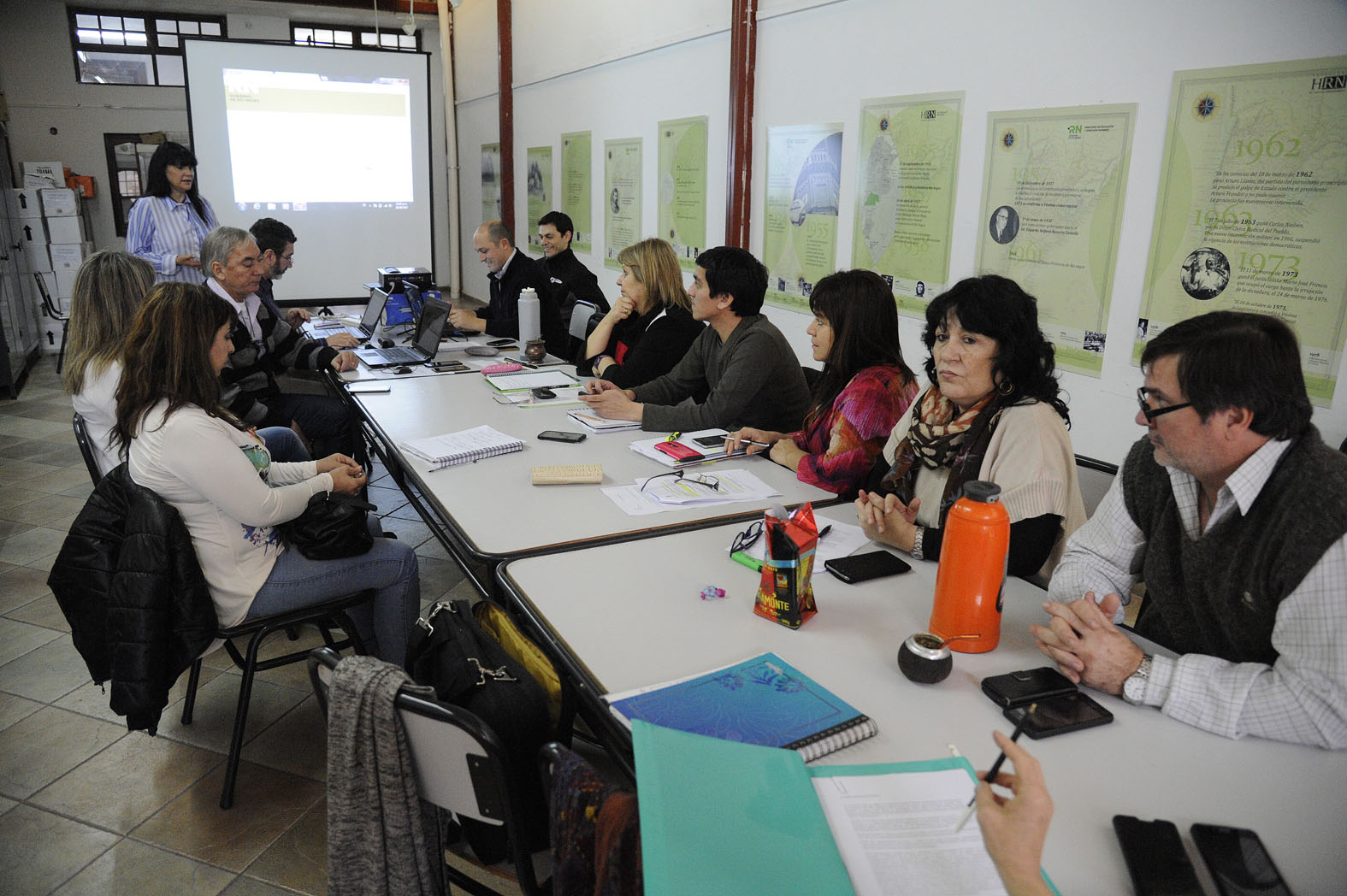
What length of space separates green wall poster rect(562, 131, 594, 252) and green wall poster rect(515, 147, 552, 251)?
1.09 ft

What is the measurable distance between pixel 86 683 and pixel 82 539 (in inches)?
45.0

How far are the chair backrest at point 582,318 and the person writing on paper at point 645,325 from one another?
138mm

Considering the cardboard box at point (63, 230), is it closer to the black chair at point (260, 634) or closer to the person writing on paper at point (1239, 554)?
the black chair at point (260, 634)

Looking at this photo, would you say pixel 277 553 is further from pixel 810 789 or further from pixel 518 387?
pixel 810 789

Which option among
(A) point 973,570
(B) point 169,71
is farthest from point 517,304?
(B) point 169,71

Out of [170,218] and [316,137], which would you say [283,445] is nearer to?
[170,218]

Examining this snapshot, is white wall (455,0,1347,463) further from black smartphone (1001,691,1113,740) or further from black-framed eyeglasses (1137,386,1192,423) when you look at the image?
black smartphone (1001,691,1113,740)

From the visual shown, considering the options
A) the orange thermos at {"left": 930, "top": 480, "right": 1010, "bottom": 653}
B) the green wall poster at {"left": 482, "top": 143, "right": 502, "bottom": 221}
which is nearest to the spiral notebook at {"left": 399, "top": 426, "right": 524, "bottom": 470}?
the orange thermos at {"left": 930, "top": 480, "right": 1010, "bottom": 653}

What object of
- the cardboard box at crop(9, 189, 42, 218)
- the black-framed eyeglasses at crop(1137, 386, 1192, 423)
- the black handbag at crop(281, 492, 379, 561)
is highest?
the cardboard box at crop(9, 189, 42, 218)

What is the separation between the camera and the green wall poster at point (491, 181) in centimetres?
836

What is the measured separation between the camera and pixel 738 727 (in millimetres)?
1156

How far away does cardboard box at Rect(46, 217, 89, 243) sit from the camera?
7.50 metres

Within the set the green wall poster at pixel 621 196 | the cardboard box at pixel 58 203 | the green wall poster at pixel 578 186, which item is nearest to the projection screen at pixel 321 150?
the green wall poster at pixel 578 186

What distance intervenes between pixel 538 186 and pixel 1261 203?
6.08 meters
